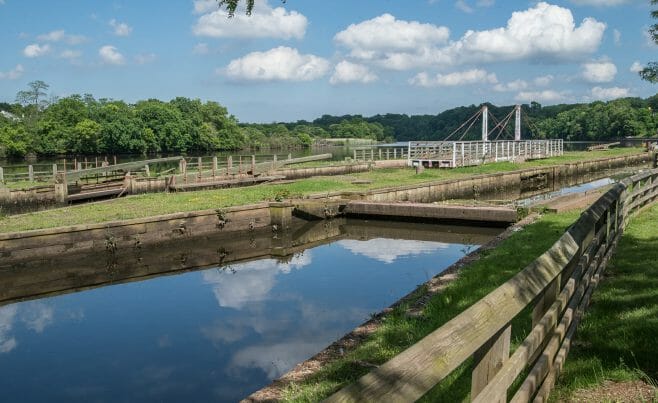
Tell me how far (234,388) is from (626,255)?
6.59 m

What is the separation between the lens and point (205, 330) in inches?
413

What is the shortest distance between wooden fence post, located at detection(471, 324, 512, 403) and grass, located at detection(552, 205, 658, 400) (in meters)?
1.78

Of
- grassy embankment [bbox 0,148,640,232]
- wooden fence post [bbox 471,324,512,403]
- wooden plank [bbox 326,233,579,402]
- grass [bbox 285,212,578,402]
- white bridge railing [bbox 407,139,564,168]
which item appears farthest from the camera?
white bridge railing [bbox 407,139,564,168]

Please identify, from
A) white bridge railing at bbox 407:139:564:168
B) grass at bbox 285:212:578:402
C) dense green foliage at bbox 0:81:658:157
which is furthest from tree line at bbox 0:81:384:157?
grass at bbox 285:212:578:402

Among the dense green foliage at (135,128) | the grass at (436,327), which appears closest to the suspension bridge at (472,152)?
the dense green foliage at (135,128)

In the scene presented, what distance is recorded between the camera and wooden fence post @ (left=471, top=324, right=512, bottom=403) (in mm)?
2439

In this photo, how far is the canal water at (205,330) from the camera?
812 centimetres

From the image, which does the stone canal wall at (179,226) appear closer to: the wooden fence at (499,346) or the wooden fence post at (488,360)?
the wooden fence at (499,346)

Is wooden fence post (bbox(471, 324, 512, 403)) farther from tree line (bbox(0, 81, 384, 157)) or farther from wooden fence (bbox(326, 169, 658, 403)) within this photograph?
tree line (bbox(0, 81, 384, 157))

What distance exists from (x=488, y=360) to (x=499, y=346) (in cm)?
11

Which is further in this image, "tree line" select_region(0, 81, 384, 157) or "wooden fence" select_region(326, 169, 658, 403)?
"tree line" select_region(0, 81, 384, 157)

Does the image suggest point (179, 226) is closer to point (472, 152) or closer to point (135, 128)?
point (472, 152)

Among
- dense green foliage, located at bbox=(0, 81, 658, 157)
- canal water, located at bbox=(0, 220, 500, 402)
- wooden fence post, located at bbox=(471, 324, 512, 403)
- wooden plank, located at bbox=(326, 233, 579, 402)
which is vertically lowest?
canal water, located at bbox=(0, 220, 500, 402)

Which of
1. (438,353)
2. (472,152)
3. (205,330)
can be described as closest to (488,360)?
(438,353)
